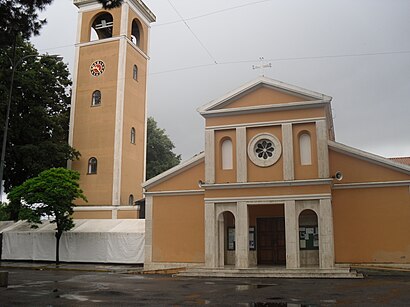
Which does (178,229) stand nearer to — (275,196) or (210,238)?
(210,238)

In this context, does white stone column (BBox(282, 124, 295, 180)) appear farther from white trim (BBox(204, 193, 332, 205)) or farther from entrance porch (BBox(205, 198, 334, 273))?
entrance porch (BBox(205, 198, 334, 273))

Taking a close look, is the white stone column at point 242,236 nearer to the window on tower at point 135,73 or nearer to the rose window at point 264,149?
the rose window at point 264,149

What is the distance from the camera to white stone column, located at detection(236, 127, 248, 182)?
75.4 ft

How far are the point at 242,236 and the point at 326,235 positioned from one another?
3.82 metres

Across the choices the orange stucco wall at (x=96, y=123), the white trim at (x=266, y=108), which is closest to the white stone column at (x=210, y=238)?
the white trim at (x=266, y=108)

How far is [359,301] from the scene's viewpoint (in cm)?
1235

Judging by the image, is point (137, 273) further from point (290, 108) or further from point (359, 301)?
point (359, 301)

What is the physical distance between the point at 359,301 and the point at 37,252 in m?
23.8

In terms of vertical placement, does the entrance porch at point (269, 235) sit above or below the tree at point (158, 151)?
below

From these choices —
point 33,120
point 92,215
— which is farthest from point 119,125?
point 92,215

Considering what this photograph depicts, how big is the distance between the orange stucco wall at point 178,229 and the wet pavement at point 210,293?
565 centimetres

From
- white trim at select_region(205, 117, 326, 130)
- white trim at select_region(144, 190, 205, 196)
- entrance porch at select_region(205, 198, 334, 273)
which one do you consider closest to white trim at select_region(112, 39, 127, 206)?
white trim at select_region(144, 190, 205, 196)

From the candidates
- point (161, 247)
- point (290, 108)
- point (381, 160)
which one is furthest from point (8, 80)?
point (381, 160)

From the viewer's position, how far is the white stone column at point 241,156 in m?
23.0
